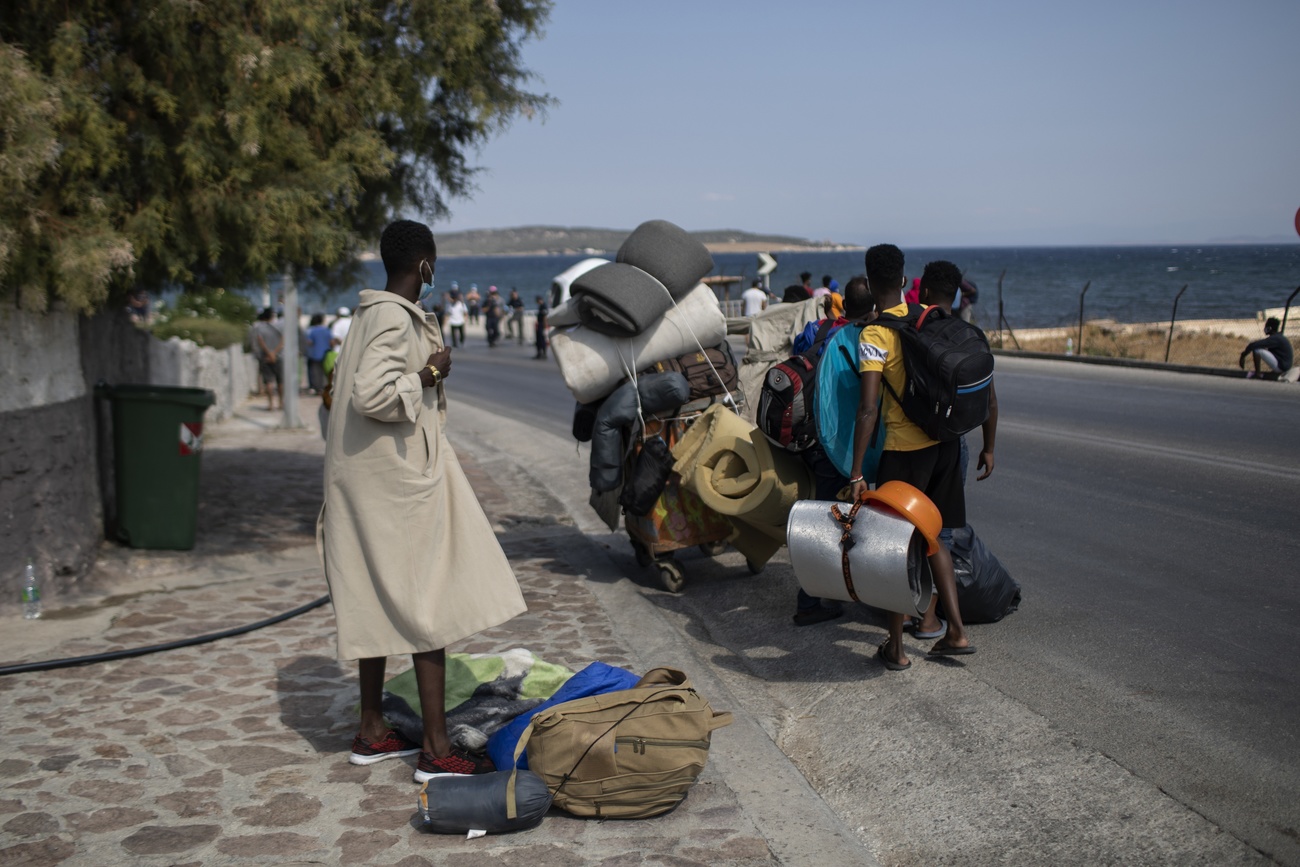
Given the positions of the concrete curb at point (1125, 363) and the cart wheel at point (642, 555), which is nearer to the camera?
the cart wheel at point (642, 555)

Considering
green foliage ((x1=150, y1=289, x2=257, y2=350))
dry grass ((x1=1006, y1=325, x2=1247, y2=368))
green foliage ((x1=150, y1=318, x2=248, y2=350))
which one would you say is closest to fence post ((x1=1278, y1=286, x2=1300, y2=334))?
dry grass ((x1=1006, y1=325, x2=1247, y2=368))

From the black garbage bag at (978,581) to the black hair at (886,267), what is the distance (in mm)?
1349

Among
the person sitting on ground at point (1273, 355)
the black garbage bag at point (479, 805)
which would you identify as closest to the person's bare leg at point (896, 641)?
the black garbage bag at point (479, 805)

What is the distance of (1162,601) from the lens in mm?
6199

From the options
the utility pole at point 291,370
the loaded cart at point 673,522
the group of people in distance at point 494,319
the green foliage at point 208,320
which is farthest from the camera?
the group of people in distance at point 494,319

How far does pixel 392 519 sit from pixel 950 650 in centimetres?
281

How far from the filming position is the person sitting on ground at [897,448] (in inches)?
202

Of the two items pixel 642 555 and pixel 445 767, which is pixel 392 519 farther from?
pixel 642 555

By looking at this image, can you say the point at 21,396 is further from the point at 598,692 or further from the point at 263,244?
the point at 598,692

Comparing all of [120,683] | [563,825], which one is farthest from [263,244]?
[563,825]

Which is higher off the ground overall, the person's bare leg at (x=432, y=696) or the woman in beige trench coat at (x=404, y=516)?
the woman in beige trench coat at (x=404, y=516)

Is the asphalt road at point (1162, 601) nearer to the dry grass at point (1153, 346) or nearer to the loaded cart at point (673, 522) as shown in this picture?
the loaded cart at point (673, 522)

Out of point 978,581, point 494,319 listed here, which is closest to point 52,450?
point 978,581

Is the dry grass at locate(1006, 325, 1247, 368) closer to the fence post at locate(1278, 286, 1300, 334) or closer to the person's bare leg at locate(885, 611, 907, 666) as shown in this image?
the fence post at locate(1278, 286, 1300, 334)
